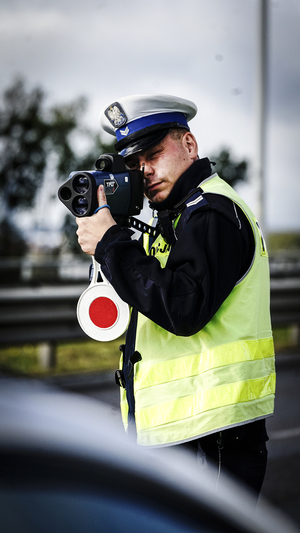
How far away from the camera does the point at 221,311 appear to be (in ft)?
5.08

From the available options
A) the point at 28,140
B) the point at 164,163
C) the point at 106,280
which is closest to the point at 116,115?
the point at 164,163

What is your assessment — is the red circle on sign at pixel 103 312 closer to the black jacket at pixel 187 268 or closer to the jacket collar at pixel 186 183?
the black jacket at pixel 187 268

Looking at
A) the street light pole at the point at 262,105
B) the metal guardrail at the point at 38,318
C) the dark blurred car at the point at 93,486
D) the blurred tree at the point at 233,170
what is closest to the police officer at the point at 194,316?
the dark blurred car at the point at 93,486

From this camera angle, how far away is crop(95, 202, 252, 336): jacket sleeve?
1.42 m

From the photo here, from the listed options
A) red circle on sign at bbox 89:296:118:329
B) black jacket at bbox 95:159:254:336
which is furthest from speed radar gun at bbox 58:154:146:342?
black jacket at bbox 95:159:254:336

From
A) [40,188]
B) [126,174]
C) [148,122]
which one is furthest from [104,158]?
[40,188]

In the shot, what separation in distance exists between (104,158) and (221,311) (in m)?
0.57

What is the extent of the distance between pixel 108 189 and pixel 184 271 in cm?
35

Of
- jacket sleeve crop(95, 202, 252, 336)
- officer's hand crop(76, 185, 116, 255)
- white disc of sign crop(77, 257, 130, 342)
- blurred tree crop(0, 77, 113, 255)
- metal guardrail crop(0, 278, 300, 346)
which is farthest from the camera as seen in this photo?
blurred tree crop(0, 77, 113, 255)

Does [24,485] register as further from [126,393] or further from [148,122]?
[148,122]

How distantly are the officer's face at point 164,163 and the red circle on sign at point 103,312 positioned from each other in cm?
37

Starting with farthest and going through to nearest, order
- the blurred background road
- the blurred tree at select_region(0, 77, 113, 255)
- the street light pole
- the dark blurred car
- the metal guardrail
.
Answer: the blurred tree at select_region(0, 77, 113, 255) → the street light pole → the metal guardrail → the blurred background road → the dark blurred car

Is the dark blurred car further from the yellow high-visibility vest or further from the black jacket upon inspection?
the black jacket

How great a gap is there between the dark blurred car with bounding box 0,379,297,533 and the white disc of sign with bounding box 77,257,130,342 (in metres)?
0.37
